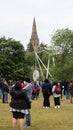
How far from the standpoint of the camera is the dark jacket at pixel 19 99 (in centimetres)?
1544

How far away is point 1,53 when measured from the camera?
94.1 m

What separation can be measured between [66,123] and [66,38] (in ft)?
169

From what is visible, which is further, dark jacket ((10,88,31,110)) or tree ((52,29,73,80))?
tree ((52,29,73,80))

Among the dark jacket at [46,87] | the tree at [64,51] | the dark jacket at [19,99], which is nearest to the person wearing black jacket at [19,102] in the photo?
the dark jacket at [19,99]

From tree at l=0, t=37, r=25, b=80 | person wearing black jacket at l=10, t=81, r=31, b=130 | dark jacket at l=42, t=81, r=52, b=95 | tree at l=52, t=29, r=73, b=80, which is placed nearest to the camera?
person wearing black jacket at l=10, t=81, r=31, b=130

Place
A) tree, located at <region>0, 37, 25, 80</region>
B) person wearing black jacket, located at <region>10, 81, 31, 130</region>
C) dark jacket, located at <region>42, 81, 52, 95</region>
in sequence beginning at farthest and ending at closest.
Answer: tree, located at <region>0, 37, 25, 80</region> < dark jacket, located at <region>42, 81, 52, 95</region> < person wearing black jacket, located at <region>10, 81, 31, 130</region>

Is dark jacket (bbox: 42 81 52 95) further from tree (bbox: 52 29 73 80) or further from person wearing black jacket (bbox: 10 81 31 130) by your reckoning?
tree (bbox: 52 29 73 80)

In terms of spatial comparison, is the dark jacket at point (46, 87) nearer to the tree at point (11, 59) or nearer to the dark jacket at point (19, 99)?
the dark jacket at point (19, 99)

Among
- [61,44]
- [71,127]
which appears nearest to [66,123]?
[71,127]

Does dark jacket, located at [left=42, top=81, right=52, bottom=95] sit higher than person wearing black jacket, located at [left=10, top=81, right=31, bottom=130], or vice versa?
person wearing black jacket, located at [left=10, top=81, right=31, bottom=130]

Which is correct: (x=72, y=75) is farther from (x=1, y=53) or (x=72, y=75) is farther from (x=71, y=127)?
(x=71, y=127)

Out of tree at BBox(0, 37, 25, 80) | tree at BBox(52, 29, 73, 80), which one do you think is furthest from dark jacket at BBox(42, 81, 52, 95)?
tree at BBox(0, 37, 25, 80)

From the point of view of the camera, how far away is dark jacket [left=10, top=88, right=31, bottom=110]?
15438 millimetres

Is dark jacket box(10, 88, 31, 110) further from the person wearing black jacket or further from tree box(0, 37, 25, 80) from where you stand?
tree box(0, 37, 25, 80)
